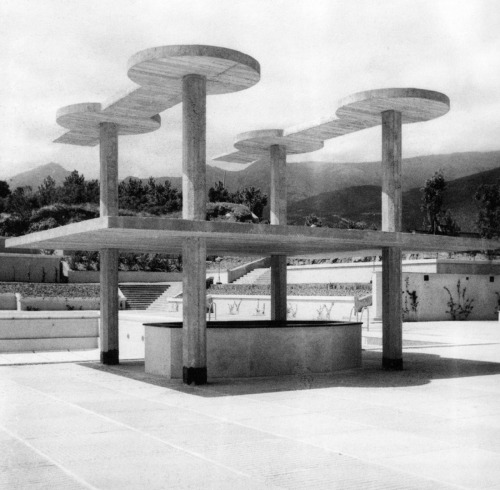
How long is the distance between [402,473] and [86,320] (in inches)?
665

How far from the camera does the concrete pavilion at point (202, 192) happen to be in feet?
38.9

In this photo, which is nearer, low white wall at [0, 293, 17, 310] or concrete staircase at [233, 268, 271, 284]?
low white wall at [0, 293, 17, 310]

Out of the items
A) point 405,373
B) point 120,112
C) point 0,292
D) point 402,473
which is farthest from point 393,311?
point 0,292

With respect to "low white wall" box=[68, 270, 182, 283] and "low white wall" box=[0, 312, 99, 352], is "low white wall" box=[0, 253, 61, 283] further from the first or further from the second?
"low white wall" box=[0, 312, 99, 352]

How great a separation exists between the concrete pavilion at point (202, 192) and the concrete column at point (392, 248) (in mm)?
21

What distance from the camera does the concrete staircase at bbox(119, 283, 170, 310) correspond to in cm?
4138

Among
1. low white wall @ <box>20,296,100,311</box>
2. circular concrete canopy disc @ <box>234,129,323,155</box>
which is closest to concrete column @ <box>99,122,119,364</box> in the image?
circular concrete canopy disc @ <box>234,129,323,155</box>

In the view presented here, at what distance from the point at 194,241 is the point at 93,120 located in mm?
4483

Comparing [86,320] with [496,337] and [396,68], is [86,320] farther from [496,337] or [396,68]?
[396,68]

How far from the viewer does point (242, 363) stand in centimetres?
1369

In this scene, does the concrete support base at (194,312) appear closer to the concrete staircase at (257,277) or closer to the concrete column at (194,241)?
the concrete column at (194,241)

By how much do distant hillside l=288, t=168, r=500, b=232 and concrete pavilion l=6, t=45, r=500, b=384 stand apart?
93801mm

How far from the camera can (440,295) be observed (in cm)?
3331

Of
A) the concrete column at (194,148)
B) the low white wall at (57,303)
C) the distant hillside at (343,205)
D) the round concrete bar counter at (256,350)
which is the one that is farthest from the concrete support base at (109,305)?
the distant hillside at (343,205)
